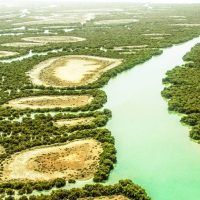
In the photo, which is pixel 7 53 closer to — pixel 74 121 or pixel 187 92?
pixel 187 92

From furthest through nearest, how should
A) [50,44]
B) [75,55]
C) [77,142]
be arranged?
[50,44] < [75,55] < [77,142]

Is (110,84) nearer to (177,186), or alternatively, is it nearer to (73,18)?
(177,186)

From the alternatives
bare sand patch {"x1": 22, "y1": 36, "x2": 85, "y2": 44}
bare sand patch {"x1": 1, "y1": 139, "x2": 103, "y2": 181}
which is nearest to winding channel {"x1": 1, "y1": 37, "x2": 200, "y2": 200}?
bare sand patch {"x1": 1, "y1": 139, "x2": 103, "y2": 181}

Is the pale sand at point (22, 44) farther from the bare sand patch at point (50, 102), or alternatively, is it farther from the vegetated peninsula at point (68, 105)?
the bare sand patch at point (50, 102)

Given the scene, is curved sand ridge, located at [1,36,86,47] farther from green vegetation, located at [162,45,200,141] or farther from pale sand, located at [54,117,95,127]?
pale sand, located at [54,117,95,127]

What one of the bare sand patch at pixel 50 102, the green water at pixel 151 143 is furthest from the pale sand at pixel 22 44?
the bare sand patch at pixel 50 102

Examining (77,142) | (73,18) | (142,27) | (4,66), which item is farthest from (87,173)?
(73,18)
